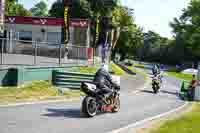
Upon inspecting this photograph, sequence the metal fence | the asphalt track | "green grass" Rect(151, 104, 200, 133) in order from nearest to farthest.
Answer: the asphalt track
"green grass" Rect(151, 104, 200, 133)
the metal fence

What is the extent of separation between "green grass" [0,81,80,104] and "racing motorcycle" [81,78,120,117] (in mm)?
3259

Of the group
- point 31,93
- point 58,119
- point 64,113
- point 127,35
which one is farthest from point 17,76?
point 127,35

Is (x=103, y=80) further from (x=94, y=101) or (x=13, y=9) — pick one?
(x=13, y=9)

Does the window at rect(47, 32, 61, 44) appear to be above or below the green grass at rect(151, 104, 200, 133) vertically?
above

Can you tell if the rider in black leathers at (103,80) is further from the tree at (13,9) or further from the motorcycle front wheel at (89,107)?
the tree at (13,9)

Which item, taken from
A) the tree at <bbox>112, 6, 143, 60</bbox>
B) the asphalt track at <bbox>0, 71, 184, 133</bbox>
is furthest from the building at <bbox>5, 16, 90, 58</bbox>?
the tree at <bbox>112, 6, 143, 60</bbox>

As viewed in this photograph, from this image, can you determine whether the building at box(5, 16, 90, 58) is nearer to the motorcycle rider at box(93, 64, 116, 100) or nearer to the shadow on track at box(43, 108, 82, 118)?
the shadow on track at box(43, 108, 82, 118)

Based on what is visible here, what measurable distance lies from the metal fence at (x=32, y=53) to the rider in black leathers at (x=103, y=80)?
709cm

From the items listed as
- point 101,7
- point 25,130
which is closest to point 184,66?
point 101,7

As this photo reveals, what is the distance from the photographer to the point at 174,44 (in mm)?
115000

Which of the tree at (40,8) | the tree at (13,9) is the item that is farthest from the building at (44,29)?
the tree at (40,8)

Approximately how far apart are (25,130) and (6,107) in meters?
3.76

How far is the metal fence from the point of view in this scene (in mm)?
20256

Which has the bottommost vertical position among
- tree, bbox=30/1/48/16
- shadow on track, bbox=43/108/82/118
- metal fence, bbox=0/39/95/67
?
shadow on track, bbox=43/108/82/118
